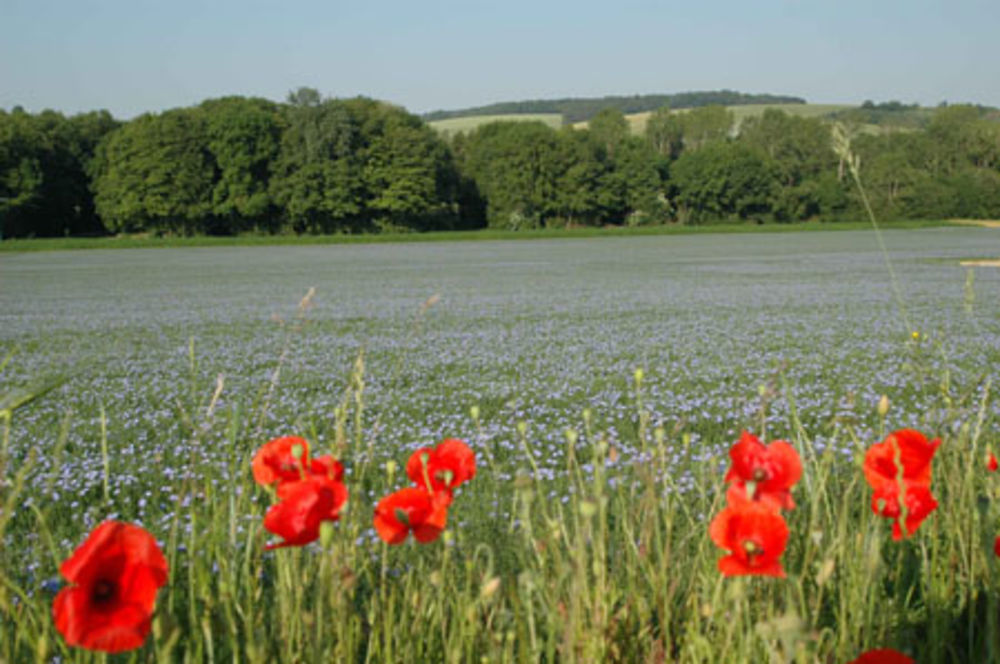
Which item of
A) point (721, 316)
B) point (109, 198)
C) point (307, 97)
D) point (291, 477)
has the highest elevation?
point (307, 97)

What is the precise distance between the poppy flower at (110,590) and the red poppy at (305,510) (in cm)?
24

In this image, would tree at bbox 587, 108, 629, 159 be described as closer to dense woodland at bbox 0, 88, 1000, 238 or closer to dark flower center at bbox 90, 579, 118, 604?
dense woodland at bbox 0, 88, 1000, 238

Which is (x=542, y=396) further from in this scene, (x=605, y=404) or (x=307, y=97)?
(x=307, y=97)

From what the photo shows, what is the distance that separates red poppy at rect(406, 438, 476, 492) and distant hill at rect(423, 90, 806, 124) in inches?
6379

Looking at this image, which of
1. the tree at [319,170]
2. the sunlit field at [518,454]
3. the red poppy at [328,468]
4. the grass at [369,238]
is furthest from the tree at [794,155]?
the red poppy at [328,468]

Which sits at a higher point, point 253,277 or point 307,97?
point 307,97

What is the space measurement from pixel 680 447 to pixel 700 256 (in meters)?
34.0

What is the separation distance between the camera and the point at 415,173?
8031cm

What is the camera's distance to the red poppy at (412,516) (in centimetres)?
186

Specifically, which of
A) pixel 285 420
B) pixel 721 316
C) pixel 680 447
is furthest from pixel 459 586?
pixel 721 316

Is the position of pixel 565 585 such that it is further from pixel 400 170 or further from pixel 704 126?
pixel 704 126

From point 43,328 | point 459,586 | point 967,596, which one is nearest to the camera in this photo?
point 967,596

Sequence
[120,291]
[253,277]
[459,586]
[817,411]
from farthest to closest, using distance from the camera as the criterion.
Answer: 1. [253,277]
2. [120,291]
3. [817,411]
4. [459,586]

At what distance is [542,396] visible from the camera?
791 cm
